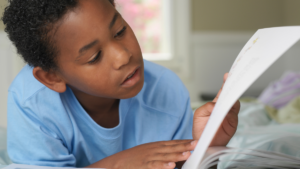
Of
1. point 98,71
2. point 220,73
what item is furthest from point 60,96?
point 220,73

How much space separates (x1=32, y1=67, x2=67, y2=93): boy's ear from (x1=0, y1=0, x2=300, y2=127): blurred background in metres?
1.95

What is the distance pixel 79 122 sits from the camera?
793 millimetres

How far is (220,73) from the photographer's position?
2816mm

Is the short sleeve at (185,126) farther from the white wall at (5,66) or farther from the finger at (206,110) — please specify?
the white wall at (5,66)

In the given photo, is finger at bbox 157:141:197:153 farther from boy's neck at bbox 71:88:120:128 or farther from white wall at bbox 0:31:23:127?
white wall at bbox 0:31:23:127

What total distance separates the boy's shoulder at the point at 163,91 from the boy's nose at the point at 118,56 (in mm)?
247

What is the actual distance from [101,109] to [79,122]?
0.09 m

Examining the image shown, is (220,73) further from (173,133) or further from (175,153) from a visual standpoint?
(175,153)

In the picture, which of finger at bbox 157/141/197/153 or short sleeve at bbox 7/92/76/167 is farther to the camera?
short sleeve at bbox 7/92/76/167

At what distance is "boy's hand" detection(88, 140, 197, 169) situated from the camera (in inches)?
20.9

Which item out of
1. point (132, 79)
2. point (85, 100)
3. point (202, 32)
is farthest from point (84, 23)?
point (202, 32)

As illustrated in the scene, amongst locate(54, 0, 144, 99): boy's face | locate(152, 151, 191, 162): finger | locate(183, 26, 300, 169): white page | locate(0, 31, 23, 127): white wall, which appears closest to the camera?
locate(183, 26, 300, 169): white page

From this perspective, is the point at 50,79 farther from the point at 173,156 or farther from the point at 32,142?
the point at 173,156

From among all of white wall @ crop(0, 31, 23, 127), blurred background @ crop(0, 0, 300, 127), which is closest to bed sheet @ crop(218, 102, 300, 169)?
blurred background @ crop(0, 0, 300, 127)
